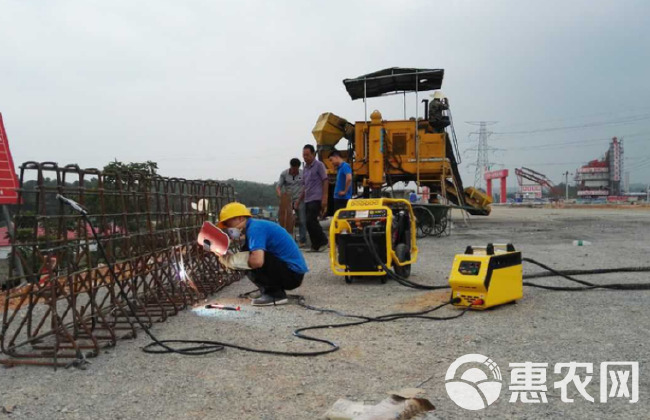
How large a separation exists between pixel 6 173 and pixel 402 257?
5.53 meters

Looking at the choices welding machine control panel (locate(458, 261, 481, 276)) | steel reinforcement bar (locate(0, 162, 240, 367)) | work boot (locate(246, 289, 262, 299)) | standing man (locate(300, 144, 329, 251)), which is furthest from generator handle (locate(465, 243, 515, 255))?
standing man (locate(300, 144, 329, 251))

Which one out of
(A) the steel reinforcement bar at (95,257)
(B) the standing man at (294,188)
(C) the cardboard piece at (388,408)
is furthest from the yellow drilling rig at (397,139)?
(C) the cardboard piece at (388,408)

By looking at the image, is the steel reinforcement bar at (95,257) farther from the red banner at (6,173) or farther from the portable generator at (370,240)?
the portable generator at (370,240)

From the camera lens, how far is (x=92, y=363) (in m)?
3.99

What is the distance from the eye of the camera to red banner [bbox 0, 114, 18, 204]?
7006 mm

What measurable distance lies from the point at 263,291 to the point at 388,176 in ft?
30.2

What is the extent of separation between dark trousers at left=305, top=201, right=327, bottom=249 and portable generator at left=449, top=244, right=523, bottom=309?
484 cm

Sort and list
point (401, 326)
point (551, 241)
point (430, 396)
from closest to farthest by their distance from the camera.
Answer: point (430, 396) → point (401, 326) → point (551, 241)

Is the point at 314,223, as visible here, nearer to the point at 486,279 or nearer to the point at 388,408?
the point at 486,279

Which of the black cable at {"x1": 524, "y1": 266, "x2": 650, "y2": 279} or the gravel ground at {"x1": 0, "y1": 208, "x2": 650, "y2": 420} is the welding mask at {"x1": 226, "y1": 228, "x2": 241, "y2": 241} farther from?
the black cable at {"x1": 524, "y1": 266, "x2": 650, "y2": 279}

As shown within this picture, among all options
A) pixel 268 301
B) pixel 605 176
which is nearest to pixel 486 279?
pixel 268 301

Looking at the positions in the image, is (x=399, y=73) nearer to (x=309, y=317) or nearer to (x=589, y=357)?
(x=309, y=317)

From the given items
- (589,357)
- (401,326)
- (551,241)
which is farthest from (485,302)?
(551,241)

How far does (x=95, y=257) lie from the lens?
16.3 ft
